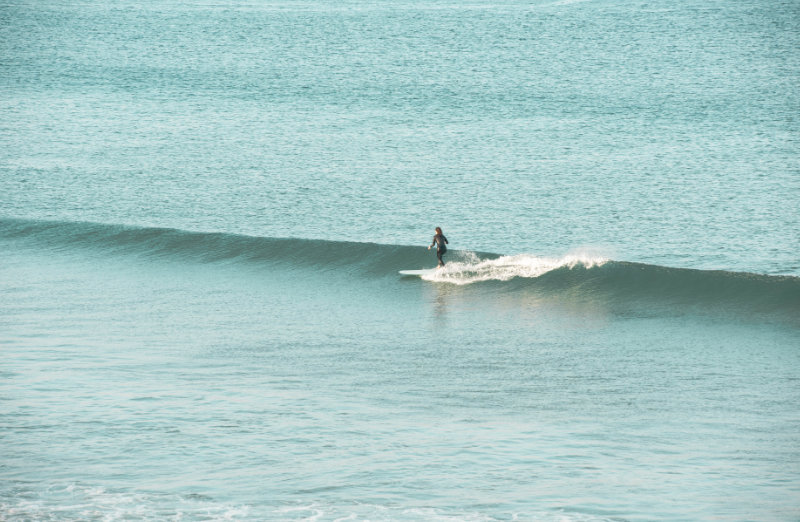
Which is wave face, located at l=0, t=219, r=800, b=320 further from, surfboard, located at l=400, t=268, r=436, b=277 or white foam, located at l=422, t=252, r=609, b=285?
surfboard, located at l=400, t=268, r=436, b=277

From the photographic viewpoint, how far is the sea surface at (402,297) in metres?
14.5

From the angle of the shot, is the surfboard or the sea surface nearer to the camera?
the sea surface

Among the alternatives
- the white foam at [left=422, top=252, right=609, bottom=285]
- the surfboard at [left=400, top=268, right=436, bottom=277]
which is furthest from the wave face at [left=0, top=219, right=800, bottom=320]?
the surfboard at [left=400, top=268, right=436, bottom=277]

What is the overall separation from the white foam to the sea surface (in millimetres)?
138

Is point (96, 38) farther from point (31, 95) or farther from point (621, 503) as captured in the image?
point (621, 503)

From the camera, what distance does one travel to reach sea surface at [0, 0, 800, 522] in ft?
47.6

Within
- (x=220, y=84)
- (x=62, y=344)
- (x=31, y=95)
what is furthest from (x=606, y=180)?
(x=31, y=95)

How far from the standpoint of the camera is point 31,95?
69.9 metres

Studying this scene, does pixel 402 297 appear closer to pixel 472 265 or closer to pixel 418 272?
pixel 418 272

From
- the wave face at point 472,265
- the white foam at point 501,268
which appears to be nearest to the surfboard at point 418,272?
the white foam at point 501,268

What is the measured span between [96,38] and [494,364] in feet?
290

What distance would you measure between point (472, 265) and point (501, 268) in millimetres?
874

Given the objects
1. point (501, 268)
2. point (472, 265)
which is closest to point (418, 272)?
point (472, 265)

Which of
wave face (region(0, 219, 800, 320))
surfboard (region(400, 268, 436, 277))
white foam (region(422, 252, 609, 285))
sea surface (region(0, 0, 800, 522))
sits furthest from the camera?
surfboard (region(400, 268, 436, 277))
